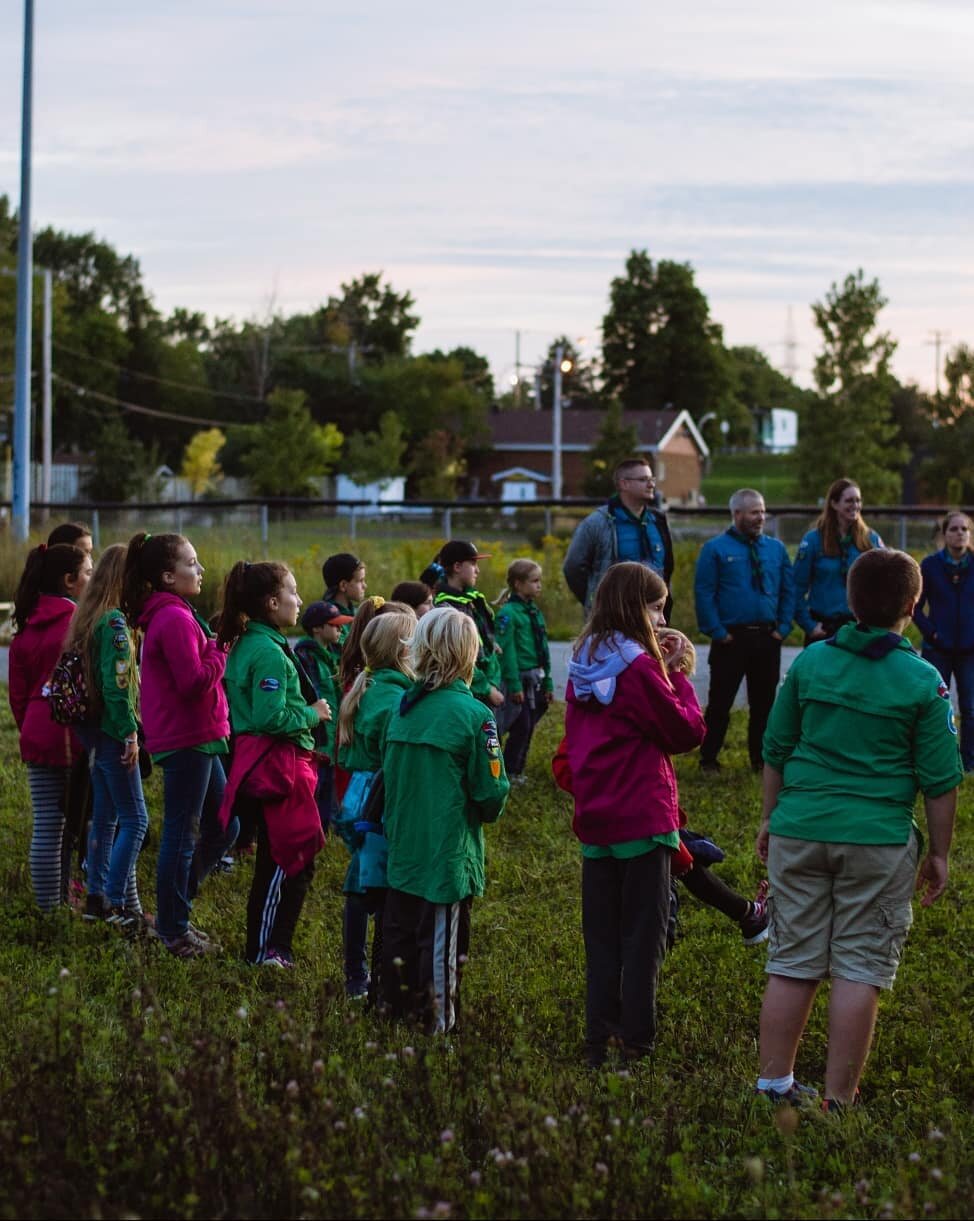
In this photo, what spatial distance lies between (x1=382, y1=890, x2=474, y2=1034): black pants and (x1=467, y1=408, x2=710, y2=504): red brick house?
84.2 metres

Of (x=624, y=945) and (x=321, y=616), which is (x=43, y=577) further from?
(x=624, y=945)

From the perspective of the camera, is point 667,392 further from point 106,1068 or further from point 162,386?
point 106,1068

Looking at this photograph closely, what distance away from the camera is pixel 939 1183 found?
365 cm

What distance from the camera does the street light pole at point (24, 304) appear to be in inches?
992

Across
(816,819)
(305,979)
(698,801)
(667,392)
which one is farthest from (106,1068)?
(667,392)

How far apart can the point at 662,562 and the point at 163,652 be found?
14.6ft

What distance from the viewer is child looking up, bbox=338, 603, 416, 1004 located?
6059mm

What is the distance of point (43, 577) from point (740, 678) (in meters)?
5.55

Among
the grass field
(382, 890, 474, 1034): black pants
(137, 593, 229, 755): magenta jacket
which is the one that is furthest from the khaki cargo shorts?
(137, 593, 229, 755): magenta jacket

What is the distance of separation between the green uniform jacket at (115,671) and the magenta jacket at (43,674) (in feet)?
1.15

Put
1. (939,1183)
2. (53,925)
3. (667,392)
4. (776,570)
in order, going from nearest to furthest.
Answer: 1. (939,1183)
2. (53,925)
3. (776,570)
4. (667,392)

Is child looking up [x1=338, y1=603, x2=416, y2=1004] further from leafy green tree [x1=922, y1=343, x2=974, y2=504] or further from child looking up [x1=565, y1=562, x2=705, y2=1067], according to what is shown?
leafy green tree [x1=922, y1=343, x2=974, y2=504]

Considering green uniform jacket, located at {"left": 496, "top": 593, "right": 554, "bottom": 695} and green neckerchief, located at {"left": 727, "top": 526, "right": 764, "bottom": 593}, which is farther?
green neckerchief, located at {"left": 727, "top": 526, "right": 764, "bottom": 593}

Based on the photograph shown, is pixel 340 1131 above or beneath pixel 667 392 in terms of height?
beneath
